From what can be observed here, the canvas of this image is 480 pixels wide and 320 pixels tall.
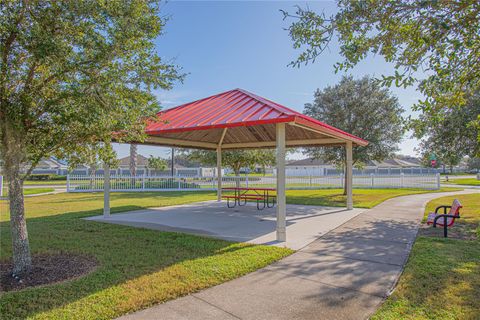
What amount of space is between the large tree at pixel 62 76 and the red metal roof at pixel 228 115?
1.71 meters

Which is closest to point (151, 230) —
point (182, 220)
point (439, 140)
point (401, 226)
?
point (182, 220)

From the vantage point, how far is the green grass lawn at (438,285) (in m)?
3.59

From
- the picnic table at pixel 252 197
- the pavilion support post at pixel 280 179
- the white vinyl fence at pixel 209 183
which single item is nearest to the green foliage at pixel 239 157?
the white vinyl fence at pixel 209 183

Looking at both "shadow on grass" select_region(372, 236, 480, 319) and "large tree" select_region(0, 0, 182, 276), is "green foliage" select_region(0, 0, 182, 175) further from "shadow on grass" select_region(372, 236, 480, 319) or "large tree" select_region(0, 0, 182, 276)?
"shadow on grass" select_region(372, 236, 480, 319)

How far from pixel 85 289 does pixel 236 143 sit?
445 inches

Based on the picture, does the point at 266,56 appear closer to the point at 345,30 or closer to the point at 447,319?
the point at 345,30

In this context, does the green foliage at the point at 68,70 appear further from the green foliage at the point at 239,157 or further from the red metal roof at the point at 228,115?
the green foliage at the point at 239,157

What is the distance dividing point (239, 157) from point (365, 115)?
8.86 meters

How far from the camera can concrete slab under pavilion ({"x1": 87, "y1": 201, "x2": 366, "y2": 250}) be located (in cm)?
759

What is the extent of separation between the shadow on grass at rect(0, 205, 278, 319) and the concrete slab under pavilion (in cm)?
76

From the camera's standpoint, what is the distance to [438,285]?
14.3 ft

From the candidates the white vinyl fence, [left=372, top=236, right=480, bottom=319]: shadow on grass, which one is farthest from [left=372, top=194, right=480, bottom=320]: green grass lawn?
the white vinyl fence

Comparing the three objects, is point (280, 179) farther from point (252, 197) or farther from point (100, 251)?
point (252, 197)

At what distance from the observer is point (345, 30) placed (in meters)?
5.44
